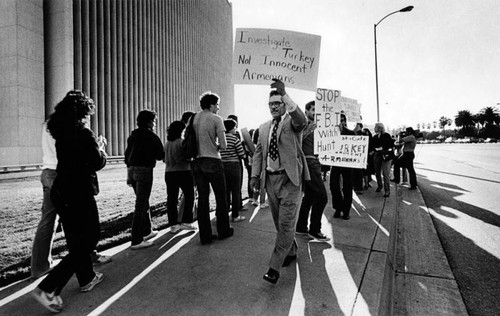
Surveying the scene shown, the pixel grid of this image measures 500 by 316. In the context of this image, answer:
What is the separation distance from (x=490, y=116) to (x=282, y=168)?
120 m

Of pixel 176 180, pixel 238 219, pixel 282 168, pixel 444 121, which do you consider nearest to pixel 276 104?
pixel 282 168

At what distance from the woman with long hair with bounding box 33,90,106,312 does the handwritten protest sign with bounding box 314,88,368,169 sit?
296cm

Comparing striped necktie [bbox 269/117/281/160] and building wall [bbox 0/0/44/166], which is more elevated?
building wall [bbox 0/0/44/166]

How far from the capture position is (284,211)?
9.18 feet

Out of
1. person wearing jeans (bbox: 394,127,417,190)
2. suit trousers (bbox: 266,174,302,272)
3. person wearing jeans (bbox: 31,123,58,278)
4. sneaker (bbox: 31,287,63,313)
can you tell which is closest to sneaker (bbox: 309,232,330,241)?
suit trousers (bbox: 266,174,302,272)

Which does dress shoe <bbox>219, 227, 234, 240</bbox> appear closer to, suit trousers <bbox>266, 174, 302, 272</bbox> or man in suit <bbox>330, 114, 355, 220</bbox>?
suit trousers <bbox>266, 174, 302, 272</bbox>

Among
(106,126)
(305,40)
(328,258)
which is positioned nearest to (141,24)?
(106,126)

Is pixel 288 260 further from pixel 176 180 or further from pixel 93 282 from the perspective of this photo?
pixel 176 180

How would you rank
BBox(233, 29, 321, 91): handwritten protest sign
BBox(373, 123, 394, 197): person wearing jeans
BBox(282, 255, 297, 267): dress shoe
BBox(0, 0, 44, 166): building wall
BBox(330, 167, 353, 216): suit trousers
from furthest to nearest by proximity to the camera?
BBox(0, 0, 44, 166): building wall → BBox(373, 123, 394, 197): person wearing jeans → BBox(330, 167, 353, 216): suit trousers → BBox(233, 29, 321, 91): handwritten protest sign → BBox(282, 255, 297, 267): dress shoe

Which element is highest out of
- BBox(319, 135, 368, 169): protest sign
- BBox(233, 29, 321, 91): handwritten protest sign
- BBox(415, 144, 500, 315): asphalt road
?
BBox(233, 29, 321, 91): handwritten protest sign

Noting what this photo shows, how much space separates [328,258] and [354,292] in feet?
2.62

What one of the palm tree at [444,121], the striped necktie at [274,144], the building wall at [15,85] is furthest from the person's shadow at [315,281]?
the palm tree at [444,121]

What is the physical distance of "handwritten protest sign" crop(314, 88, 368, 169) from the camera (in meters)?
4.30

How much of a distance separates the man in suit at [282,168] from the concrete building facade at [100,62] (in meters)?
21.9
